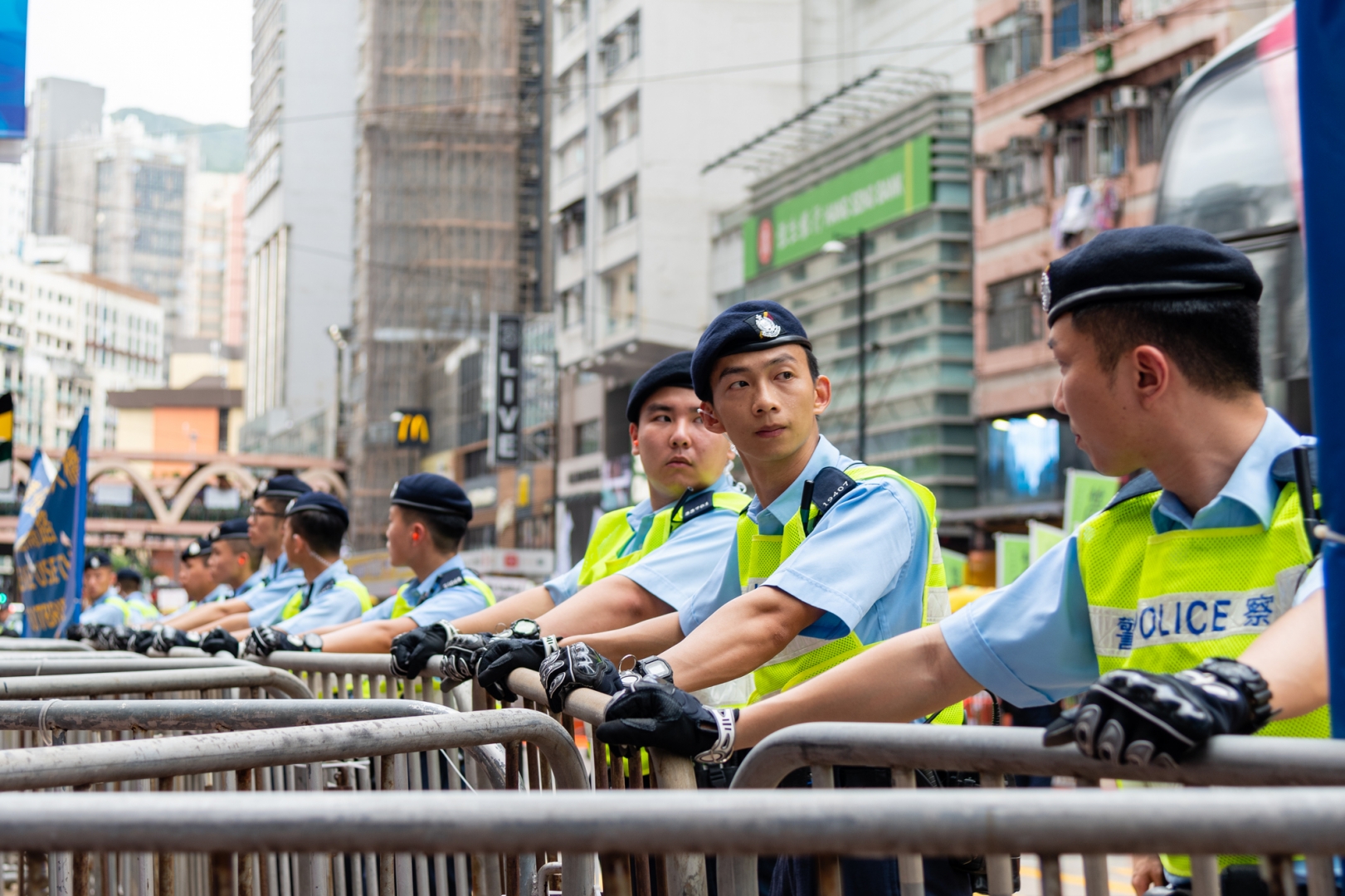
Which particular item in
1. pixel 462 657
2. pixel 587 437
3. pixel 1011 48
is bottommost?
pixel 462 657

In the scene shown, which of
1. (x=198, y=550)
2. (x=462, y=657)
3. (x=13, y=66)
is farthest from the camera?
(x=198, y=550)

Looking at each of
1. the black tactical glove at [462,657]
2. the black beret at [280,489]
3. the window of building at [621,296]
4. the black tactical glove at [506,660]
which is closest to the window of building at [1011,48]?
the window of building at [621,296]

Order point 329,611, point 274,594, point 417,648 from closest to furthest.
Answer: point 417,648
point 329,611
point 274,594

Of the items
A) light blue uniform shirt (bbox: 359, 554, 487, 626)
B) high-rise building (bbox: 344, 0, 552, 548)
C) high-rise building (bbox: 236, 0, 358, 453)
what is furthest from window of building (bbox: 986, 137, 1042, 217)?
high-rise building (bbox: 236, 0, 358, 453)

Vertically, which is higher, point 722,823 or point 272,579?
point 272,579

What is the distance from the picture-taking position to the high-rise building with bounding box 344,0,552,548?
248ft

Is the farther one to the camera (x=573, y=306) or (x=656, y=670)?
(x=573, y=306)

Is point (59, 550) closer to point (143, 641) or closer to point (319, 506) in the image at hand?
point (319, 506)

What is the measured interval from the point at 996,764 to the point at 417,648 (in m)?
2.78

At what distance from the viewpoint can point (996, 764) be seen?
1.85 m

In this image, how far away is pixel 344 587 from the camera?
7523 mm

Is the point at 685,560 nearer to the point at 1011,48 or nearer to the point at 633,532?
the point at 633,532

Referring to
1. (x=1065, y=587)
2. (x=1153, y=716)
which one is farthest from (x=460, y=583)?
(x=1153, y=716)

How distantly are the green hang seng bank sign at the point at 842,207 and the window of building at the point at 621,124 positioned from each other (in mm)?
10369
